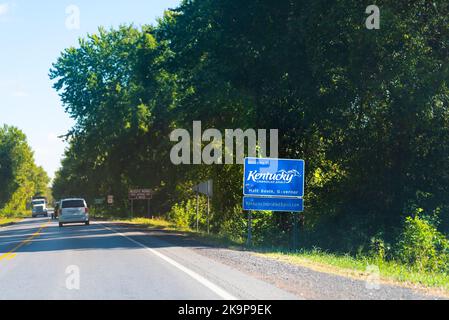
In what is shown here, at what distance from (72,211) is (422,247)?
24.3m

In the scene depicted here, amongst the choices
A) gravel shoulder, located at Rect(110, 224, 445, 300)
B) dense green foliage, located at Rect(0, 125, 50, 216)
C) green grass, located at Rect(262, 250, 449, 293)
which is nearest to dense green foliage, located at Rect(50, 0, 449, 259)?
green grass, located at Rect(262, 250, 449, 293)

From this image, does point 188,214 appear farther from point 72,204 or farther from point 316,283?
point 316,283

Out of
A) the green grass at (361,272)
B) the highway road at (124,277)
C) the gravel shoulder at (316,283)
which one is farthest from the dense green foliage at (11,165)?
the gravel shoulder at (316,283)

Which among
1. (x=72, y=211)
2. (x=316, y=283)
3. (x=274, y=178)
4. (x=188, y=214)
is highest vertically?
(x=274, y=178)

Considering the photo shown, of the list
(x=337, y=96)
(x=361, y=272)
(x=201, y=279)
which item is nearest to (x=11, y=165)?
(x=337, y=96)

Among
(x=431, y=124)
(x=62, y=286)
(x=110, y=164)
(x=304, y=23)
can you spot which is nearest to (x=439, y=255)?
(x=431, y=124)

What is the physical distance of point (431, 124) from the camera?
24.6 metres

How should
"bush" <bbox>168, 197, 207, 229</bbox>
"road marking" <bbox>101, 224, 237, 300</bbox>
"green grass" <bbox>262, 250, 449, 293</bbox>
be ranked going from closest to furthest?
1. "road marking" <bbox>101, 224, 237, 300</bbox>
2. "green grass" <bbox>262, 250, 449, 293</bbox>
3. "bush" <bbox>168, 197, 207, 229</bbox>

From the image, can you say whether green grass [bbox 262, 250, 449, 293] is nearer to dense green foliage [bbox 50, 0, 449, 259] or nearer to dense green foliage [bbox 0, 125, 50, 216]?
dense green foliage [bbox 50, 0, 449, 259]

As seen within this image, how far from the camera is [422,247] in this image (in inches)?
907

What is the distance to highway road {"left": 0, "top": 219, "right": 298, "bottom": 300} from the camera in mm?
10336

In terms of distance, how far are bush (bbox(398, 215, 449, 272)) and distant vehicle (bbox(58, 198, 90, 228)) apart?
22808 millimetres

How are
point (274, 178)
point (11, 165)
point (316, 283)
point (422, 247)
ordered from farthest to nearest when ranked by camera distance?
point (11, 165) → point (422, 247) → point (274, 178) → point (316, 283)
